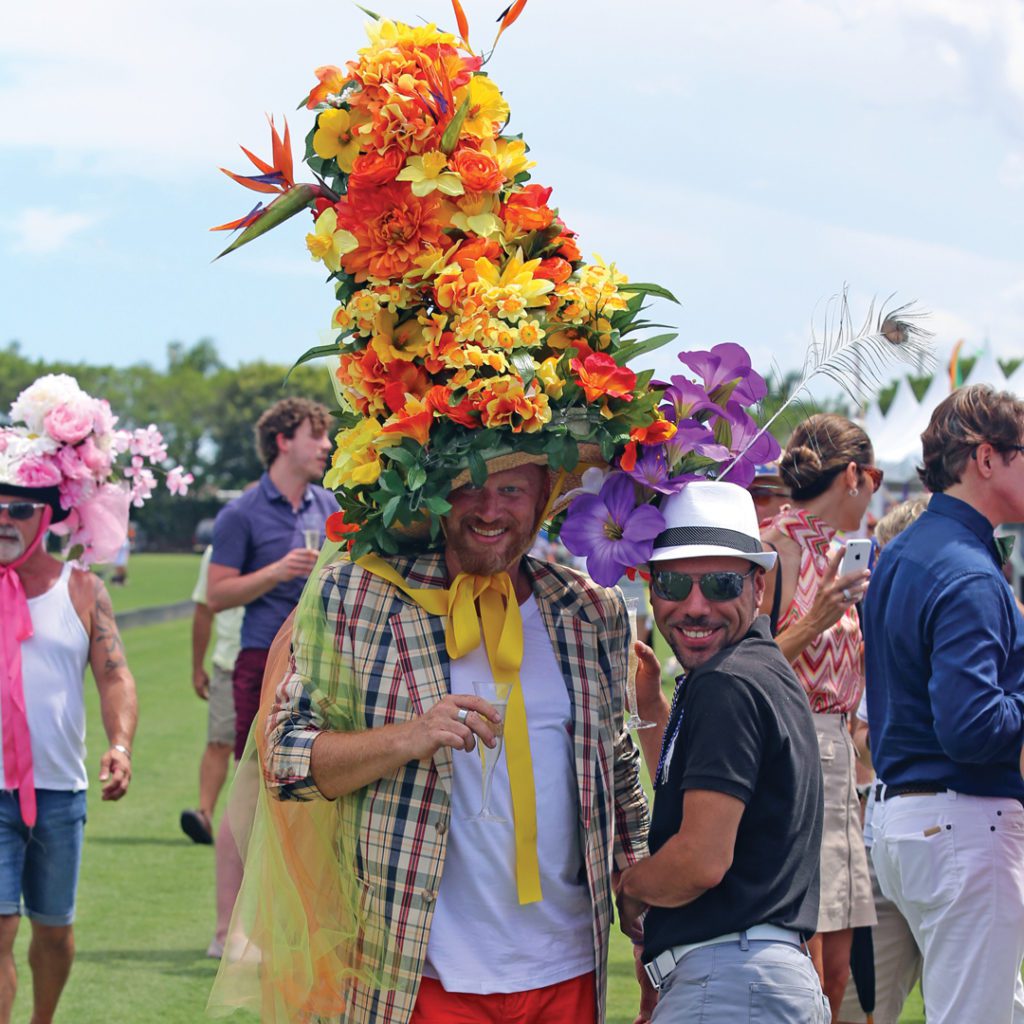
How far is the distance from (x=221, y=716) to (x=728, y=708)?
6.08 metres

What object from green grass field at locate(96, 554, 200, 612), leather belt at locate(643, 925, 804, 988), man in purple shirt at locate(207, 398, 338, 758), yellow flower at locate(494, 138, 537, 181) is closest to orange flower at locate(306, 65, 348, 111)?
yellow flower at locate(494, 138, 537, 181)

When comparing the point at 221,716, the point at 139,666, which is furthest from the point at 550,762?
the point at 139,666

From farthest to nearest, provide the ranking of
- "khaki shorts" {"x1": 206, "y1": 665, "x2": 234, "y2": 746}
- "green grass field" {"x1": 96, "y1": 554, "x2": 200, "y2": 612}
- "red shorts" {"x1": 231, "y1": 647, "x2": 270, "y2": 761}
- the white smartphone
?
1. "green grass field" {"x1": 96, "y1": 554, "x2": 200, "y2": 612}
2. "khaki shorts" {"x1": 206, "y1": 665, "x2": 234, "y2": 746}
3. "red shorts" {"x1": 231, "y1": 647, "x2": 270, "y2": 761}
4. the white smartphone

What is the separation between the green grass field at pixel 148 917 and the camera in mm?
6742

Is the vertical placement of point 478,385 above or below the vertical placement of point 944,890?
above

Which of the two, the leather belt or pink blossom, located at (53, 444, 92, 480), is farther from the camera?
pink blossom, located at (53, 444, 92, 480)

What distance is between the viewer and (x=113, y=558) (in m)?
6.16

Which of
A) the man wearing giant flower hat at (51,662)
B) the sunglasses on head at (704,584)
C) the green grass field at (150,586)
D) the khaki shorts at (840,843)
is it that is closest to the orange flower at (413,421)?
the sunglasses on head at (704,584)

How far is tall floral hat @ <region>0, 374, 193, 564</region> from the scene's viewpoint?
19.4 feet

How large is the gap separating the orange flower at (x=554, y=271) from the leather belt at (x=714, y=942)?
160cm

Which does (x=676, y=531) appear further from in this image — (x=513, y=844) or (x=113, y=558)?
(x=113, y=558)

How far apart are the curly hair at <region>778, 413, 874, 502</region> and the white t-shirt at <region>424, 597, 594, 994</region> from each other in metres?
2.23

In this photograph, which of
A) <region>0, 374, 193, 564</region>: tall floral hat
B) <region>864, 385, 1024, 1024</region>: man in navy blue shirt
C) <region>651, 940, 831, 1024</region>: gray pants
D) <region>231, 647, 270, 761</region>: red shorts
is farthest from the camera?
<region>231, 647, 270, 761</region>: red shorts

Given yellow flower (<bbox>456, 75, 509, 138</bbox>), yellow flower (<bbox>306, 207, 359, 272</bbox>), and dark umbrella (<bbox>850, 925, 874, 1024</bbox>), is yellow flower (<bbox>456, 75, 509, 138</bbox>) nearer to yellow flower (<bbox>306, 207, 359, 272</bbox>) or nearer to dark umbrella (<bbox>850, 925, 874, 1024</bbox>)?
yellow flower (<bbox>306, 207, 359, 272</bbox>)
